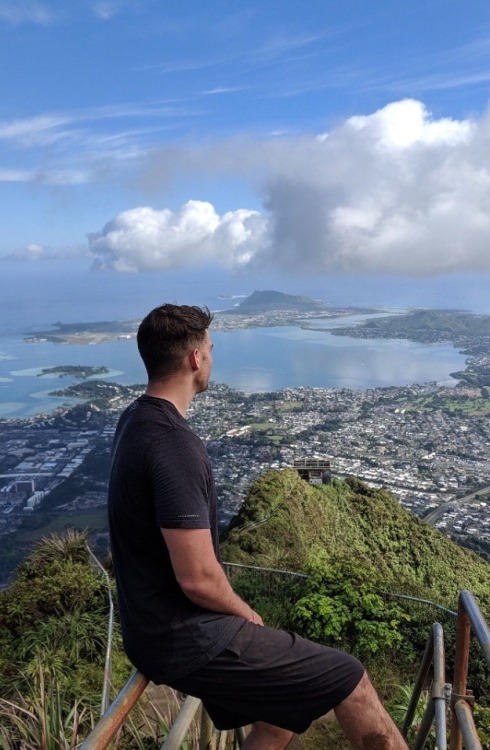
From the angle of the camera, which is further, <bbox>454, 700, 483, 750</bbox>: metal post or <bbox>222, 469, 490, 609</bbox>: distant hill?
<bbox>222, 469, 490, 609</bbox>: distant hill

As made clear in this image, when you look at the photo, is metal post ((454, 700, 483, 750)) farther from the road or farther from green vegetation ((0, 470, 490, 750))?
the road

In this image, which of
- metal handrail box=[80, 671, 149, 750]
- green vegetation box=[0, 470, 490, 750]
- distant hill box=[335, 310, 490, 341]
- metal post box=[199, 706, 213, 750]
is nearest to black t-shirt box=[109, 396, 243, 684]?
metal handrail box=[80, 671, 149, 750]

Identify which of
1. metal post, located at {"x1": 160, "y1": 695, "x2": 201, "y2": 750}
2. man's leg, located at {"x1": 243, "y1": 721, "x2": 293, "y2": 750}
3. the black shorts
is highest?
the black shorts

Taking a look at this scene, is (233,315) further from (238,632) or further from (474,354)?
(238,632)

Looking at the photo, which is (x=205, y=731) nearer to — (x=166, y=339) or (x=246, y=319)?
(x=166, y=339)

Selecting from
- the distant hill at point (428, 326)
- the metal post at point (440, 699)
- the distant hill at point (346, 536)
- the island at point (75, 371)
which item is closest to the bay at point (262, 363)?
the island at point (75, 371)

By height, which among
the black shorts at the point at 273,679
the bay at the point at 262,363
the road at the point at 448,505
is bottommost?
the road at the point at 448,505

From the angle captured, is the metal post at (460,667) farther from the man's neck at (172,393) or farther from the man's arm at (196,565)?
the man's neck at (172,393)
